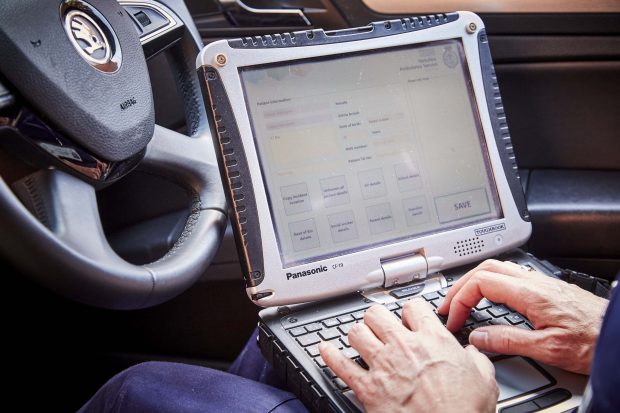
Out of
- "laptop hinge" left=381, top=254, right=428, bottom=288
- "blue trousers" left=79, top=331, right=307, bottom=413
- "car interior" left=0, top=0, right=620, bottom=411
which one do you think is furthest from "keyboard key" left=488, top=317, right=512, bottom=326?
"car interior" left=0, top=0, right=620, bottom=411

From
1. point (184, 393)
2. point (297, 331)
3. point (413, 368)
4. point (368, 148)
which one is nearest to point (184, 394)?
point (184, 393)

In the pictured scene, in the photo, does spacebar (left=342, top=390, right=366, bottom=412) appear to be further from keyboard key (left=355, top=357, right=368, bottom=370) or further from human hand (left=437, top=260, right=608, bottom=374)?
human hand (left=437, top=260, right=608, bottom=374)

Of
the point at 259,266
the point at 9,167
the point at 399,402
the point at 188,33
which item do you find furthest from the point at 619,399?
the point at 188,33

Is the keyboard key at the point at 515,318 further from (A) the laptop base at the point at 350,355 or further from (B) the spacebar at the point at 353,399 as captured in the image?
(B) the spacebar at the point at 353,399

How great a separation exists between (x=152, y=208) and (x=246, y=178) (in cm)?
51

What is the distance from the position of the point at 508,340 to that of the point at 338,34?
1.29ft

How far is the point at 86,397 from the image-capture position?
1494 millimetres

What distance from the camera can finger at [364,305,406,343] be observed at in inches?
30.9

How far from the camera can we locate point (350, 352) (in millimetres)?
→ 829

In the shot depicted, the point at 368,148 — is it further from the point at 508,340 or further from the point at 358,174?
the point at 508,340

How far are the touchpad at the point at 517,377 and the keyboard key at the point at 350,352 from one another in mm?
139

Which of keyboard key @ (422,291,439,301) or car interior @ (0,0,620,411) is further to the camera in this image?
keyboard key @ (422,291,439,301)

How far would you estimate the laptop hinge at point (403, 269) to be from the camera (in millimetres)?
937

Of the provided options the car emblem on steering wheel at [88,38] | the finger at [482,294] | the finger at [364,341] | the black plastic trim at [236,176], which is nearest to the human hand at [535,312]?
the finger at [482,294]
